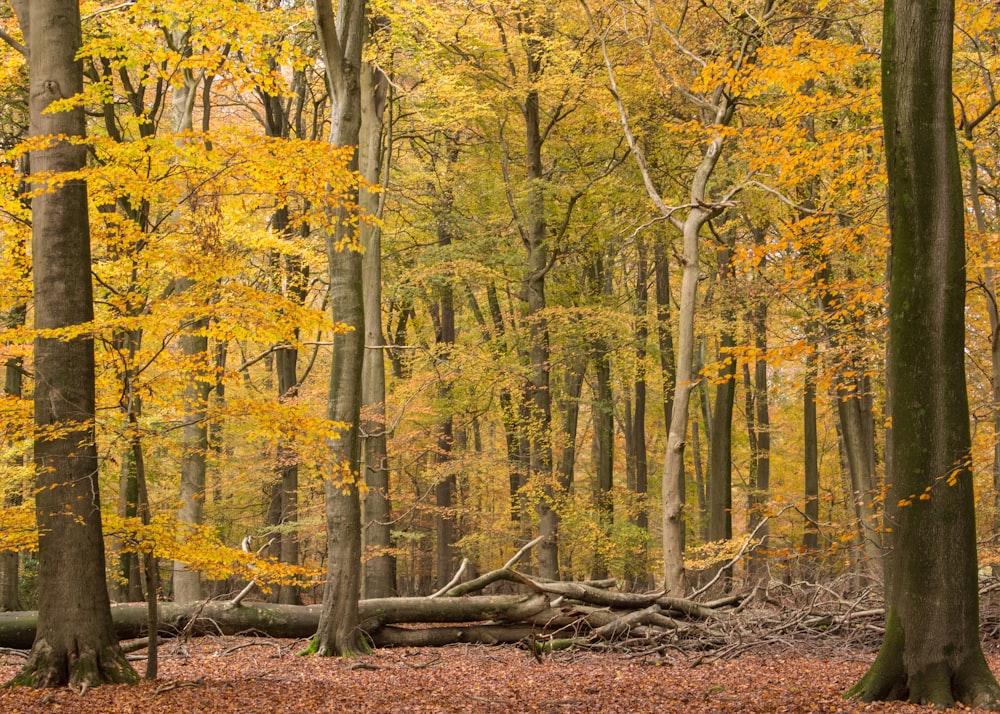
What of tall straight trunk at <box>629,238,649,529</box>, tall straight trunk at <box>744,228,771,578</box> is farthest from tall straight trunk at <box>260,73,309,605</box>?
tall straight trunk at <box>744,228,771,578</box>

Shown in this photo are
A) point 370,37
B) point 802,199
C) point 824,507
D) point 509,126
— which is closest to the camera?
point 370,37

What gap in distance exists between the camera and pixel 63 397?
6.85 meters

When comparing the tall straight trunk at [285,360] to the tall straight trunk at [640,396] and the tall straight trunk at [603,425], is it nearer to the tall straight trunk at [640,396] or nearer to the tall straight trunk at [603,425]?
the tall straight trunk at [603,425]

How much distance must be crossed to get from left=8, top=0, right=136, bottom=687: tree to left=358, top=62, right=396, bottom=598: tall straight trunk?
7382 mm

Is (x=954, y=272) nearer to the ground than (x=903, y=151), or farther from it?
nearer to the ground

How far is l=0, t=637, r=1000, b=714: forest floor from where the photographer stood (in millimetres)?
6504

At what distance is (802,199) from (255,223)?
11.2 meters

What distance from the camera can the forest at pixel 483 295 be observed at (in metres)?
6.86

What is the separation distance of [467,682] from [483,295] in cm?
2100

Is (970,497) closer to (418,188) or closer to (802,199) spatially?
(802,199)

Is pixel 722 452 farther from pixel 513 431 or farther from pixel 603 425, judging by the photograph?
pixel 603 425

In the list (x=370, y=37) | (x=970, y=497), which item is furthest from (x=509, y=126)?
(x=970, y=497)

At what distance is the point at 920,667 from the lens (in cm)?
600

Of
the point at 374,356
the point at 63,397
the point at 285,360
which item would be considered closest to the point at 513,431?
the point at 374,356
